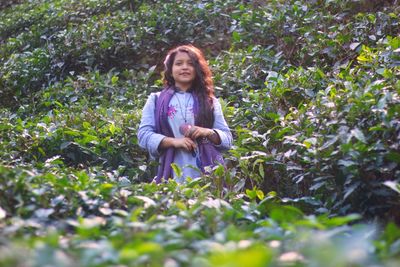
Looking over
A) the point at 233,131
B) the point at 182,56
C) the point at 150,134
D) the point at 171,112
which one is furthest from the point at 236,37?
the point at 150,134

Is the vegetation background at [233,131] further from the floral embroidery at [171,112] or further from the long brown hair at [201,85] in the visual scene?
the floral embroidery at [171,112]

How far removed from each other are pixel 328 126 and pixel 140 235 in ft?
5.71

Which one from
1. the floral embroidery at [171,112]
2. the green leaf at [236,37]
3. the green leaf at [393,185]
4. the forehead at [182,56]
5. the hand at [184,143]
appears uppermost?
the green leaf at [236,37]

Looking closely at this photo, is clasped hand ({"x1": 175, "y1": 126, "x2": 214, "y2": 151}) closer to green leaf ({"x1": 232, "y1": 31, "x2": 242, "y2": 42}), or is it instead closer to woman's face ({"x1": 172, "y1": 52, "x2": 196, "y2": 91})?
woman's face ({"x1": 172, "y1": 52, "x2": 196, "y2": 91})

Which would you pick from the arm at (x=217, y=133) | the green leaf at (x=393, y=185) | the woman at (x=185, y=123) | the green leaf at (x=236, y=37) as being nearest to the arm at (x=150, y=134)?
the woman at (x=185, y=123)

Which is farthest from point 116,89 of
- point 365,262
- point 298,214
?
point 365,262

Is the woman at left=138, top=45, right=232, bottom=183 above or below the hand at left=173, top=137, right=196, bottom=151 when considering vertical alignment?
above

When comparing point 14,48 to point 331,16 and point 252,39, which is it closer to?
point 252,39

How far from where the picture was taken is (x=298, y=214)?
2.47 meters

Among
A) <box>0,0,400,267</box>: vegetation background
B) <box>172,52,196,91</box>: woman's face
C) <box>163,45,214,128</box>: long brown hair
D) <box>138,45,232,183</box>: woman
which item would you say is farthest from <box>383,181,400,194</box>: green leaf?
<box>172,52,196,91</box>: woman's face

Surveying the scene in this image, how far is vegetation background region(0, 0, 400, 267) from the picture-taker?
1673mm

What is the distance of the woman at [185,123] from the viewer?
148 inches

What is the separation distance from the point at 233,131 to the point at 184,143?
2.74 feet

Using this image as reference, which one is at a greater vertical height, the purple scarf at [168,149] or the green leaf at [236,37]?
the green leaf at [236,37]
